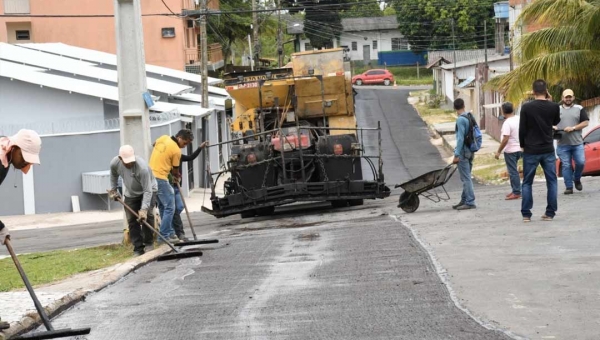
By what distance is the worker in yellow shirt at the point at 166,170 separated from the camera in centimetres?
1491

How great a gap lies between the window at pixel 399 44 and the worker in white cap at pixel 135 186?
268ft

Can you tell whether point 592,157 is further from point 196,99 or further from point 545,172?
point 196,99

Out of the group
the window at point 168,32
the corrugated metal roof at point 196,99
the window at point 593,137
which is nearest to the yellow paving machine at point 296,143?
the window at point 593,137

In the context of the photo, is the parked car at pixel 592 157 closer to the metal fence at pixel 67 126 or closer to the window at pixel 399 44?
the metal fence at pixel 67 126

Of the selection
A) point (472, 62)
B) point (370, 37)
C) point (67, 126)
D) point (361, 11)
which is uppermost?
point (361, 11)

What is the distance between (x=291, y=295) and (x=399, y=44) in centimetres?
8992

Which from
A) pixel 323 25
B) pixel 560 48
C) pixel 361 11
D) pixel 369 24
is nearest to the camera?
pixel 560 48

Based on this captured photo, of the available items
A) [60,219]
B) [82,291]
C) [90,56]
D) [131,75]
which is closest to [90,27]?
[90,56]

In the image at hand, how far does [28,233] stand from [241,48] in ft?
181

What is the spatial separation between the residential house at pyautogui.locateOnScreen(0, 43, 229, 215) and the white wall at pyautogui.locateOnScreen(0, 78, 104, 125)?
0.10ft

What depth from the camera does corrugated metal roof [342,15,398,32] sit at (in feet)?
321

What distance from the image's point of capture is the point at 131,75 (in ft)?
54.6

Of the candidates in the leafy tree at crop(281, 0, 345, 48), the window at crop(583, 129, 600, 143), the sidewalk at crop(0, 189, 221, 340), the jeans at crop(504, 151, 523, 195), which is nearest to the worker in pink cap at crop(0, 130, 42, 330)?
the sidewalk at crop(0, 189, 221, 340)

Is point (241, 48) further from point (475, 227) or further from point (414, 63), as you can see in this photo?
point (475, 227)
